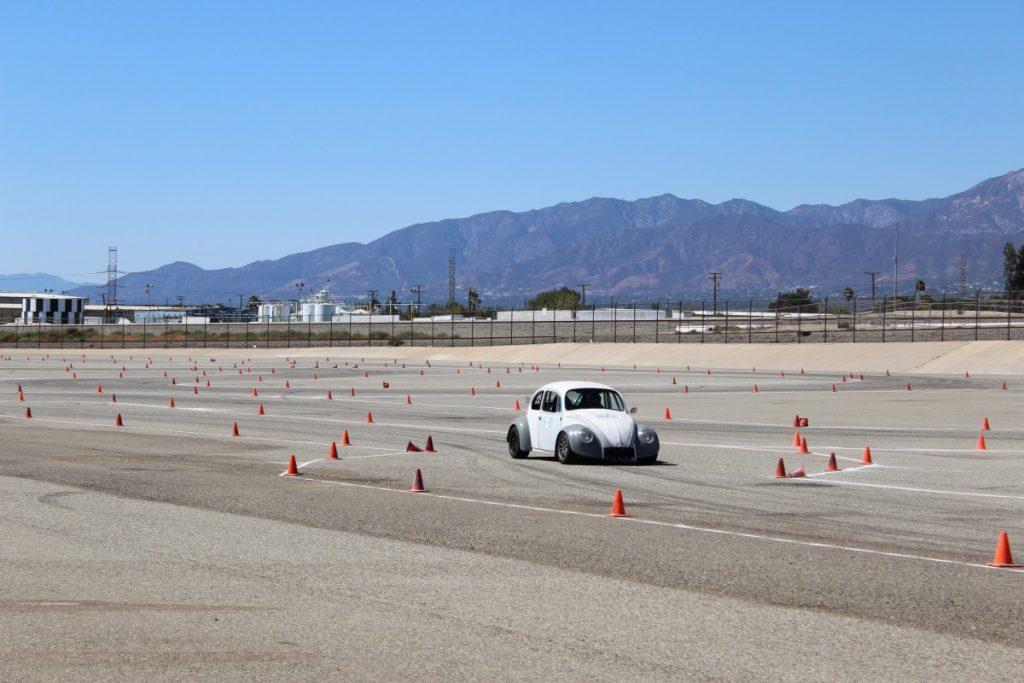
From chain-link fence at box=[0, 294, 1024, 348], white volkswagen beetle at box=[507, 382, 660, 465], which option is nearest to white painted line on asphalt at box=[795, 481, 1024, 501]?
white volkswagen beetle at box=[507, 382, 660, 465]

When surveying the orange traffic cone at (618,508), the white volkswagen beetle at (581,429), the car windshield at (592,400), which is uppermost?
the car windshield at (592,400)

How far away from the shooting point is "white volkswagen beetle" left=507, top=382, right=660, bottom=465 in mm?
22953

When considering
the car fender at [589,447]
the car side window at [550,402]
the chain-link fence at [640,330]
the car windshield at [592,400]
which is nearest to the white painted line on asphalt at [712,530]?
the car fender at [589,447]

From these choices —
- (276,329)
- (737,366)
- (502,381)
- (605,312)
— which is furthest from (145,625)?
(605,312)

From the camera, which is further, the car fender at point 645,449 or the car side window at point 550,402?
the car side window at point 550,402

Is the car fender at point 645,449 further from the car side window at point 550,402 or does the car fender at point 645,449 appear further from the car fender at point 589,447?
the car side window at point 550,402

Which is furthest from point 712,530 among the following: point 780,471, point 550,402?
point 550,402

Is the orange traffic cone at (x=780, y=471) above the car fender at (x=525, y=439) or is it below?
below

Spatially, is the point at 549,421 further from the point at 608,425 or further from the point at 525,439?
the point at 608,425

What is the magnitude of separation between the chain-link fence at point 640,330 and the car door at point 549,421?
6130 cm

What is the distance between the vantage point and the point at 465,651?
375 inches

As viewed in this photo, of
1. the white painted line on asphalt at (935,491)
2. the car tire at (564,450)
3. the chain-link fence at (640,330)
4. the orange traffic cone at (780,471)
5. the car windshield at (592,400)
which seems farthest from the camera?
the chain-link fence at (640,330)

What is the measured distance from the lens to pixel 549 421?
2378cm

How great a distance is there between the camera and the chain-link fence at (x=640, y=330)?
89.6 metres
